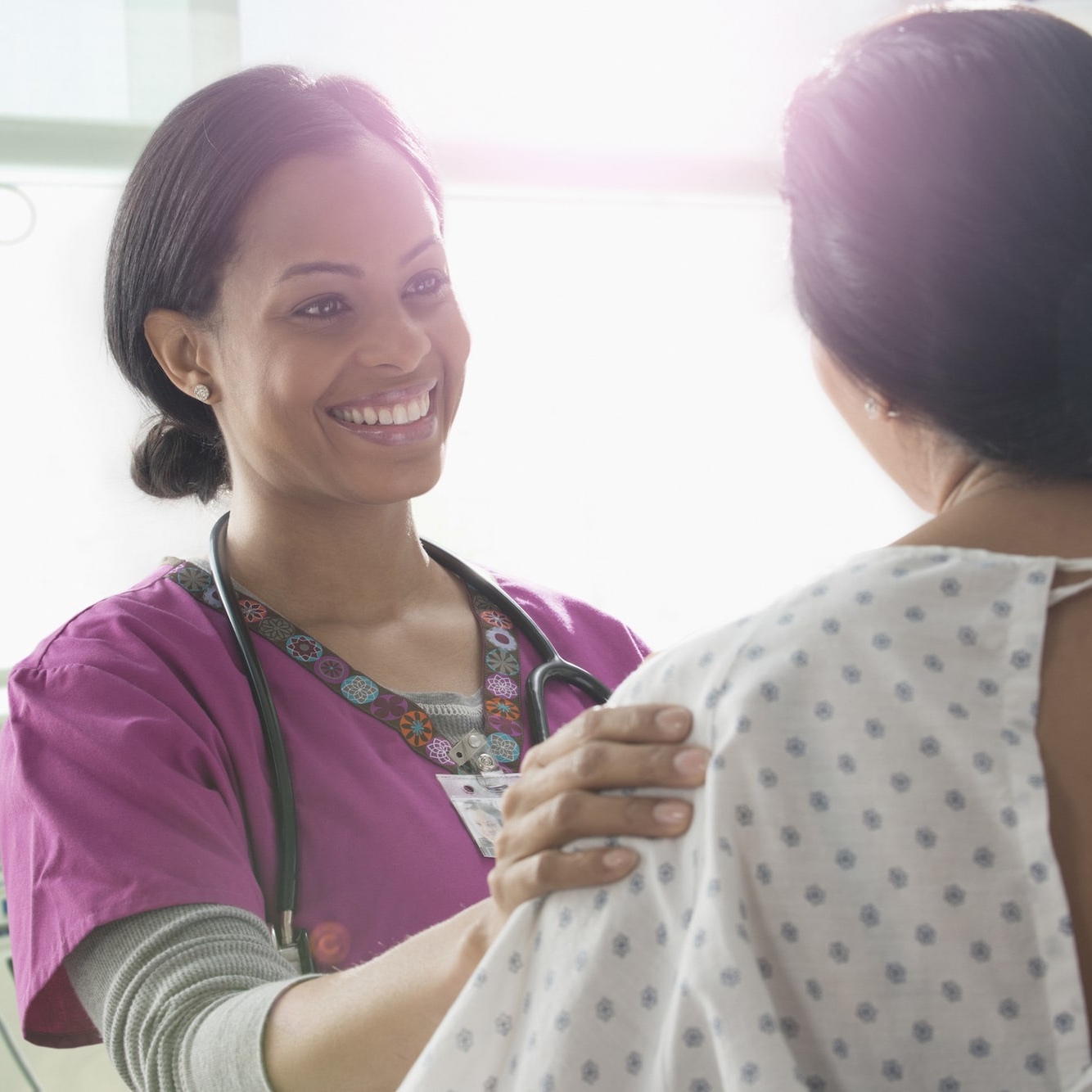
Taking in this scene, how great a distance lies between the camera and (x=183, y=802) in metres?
1.13

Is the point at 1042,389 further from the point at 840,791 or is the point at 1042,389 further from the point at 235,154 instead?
the point at 235,154

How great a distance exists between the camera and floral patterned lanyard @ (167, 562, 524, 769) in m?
1.36

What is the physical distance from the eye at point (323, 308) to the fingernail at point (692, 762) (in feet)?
2.84

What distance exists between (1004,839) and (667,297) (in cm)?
225

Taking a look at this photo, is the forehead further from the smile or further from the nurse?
the smile

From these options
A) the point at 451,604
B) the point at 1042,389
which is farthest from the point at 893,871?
the point at 451,604

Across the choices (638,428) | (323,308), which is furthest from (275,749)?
(638,428)

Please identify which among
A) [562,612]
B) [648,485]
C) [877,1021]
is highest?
[877,1021]

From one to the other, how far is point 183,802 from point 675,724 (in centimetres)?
59

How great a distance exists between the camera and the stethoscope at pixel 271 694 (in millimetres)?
1160

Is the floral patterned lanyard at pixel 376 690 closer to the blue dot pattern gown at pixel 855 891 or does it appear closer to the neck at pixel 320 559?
the neck at pixel 320 559

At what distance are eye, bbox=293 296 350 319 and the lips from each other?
0.10 metres

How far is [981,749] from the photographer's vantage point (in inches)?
26.2

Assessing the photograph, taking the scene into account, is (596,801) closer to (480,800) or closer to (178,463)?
(480,800)
